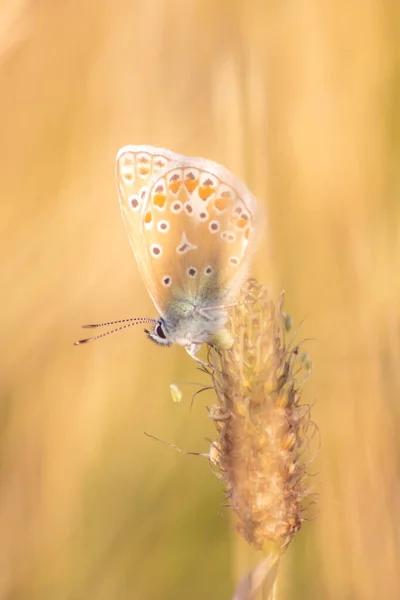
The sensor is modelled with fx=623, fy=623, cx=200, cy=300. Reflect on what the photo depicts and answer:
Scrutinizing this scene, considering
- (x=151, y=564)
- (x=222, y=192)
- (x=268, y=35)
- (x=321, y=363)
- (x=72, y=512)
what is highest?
(x=268, y=35)

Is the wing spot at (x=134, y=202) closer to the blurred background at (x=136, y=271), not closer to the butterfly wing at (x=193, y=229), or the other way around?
the butterfly wing at (x=193, y=229)

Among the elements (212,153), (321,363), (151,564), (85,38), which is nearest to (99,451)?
(151,564)

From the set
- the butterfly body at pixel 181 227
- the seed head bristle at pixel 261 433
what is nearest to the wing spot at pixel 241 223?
the butterfly body at pixel 181 227

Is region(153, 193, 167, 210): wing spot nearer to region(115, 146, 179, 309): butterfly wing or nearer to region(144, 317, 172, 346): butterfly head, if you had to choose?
region(115, 146, 179, 309): butterfly wing

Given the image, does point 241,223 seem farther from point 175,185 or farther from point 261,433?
point 261,433

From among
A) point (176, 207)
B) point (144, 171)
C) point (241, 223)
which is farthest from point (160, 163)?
point (241, 223)

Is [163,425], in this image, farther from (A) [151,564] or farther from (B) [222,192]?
(B) [222,192]
